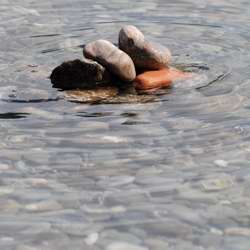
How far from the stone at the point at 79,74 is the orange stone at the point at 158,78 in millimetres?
464

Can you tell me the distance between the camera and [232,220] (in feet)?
17.4

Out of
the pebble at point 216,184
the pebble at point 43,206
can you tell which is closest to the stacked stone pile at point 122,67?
the pebble at point 216,184

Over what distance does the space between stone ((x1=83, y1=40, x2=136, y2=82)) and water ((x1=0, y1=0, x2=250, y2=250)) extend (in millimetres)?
622

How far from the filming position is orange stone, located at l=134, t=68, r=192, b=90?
8.41 m

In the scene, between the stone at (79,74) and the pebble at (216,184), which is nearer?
the pebble at (216,184)

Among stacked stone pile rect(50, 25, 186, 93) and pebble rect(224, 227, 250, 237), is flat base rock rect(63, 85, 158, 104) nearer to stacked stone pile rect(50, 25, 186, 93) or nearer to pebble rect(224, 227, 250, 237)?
stacked stone pile rect(50, 25, 186, 93)

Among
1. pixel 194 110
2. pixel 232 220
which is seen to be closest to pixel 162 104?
pixel 194 110

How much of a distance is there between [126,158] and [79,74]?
2.17 m

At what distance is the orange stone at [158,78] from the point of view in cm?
841

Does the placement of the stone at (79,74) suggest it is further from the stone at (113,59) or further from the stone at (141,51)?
the stone at (141,51)

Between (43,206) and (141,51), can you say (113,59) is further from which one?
(43,206)

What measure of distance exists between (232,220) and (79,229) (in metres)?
1.18

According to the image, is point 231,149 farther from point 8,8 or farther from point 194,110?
point 8,8

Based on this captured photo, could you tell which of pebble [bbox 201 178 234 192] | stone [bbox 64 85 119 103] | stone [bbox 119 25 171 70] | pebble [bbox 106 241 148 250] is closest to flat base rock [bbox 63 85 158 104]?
stone [bbox 64 85 119 103]
